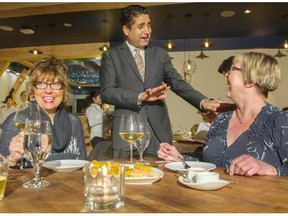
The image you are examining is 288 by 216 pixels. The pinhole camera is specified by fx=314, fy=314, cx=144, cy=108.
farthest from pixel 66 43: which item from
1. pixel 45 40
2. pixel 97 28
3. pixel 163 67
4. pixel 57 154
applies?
pixel 57 154

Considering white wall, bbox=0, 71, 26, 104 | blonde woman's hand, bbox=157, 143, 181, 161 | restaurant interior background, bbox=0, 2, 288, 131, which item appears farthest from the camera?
white wall, bbox=0, 71, 26, 104

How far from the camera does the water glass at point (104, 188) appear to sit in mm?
833

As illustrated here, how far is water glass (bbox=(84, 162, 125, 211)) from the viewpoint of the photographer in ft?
2.73

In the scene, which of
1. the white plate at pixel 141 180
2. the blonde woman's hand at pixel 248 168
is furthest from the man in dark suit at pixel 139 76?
the white plate at pixel 141 180

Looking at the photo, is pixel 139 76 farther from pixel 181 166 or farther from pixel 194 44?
pixel 194 44

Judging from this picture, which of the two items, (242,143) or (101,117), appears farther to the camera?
(101,117)

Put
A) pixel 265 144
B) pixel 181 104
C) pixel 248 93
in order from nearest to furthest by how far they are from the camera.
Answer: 1. pixel 265 144
2. pixel 248 93
3. pixel 181 104

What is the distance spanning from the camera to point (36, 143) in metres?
1.07

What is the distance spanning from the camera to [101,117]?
505cm

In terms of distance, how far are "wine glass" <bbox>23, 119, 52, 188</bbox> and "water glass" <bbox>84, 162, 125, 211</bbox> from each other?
0.93 ft

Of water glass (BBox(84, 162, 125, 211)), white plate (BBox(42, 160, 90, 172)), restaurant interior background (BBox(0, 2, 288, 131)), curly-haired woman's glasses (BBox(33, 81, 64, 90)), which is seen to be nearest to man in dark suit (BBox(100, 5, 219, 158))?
curly-haired woman's glasses (BBox(33, 81, 64, 90))

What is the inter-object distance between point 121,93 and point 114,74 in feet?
0.84

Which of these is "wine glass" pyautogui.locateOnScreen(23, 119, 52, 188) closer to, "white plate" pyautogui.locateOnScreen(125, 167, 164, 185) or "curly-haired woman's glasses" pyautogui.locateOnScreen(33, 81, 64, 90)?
"white plate" pyautogui.locateOnScreen(125, 167, 164, 185)

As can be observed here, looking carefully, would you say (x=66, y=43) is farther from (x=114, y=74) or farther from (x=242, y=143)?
(x=242, y=143)
